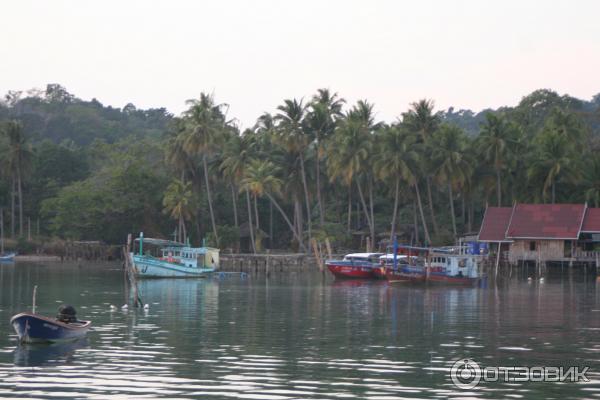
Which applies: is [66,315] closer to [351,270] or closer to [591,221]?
[351,270]

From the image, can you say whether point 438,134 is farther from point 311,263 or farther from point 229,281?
point 229,281

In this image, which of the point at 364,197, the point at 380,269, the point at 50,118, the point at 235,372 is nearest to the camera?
the point at 235,372

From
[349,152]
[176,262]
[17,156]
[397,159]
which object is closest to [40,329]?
[176,262]

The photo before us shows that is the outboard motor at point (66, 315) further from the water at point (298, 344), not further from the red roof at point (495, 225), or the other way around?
the red roof at point (495, 225)

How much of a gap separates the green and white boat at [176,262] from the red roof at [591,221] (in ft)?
116

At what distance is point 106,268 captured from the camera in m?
100

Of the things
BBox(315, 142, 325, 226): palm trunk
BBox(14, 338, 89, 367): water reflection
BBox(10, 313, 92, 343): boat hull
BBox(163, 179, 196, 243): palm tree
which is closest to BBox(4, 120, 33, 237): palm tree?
BBox(163, 179, 196, 243): palm tree

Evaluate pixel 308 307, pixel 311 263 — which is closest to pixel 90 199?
pixel 311 263

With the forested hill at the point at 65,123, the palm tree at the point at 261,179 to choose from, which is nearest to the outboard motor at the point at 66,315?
the palm tree at the point at 261,179

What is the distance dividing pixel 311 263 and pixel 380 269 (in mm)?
19486

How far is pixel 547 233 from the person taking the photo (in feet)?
309

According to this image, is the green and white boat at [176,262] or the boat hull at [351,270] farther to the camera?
the boat hull at [351,270]

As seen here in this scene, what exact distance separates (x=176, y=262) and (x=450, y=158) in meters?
30.5

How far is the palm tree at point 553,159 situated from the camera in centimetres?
9688
